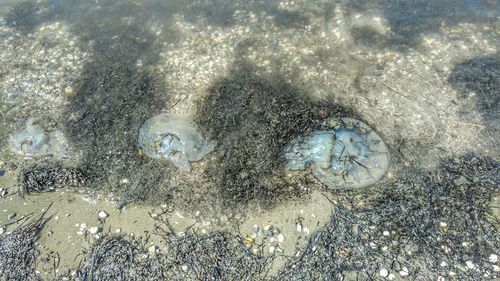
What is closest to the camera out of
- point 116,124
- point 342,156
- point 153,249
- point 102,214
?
point 153,249

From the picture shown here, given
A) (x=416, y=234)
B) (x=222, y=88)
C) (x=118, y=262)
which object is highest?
(x=222, y=88)

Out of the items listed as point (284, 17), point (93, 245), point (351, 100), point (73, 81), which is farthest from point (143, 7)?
point (93, 245)

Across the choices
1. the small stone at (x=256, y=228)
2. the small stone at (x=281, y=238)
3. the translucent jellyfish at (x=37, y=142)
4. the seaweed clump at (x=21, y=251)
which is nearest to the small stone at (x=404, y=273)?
the small stone at (x=281, y=238)

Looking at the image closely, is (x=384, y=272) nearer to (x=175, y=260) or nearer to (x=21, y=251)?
(x=175, y=260)

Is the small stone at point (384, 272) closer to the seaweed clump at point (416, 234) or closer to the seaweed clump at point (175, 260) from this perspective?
the seaweed clump at point (416, 234)

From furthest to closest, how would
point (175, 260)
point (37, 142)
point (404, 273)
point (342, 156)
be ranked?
point (37, 142) → point (342, 156) → point (175, 260) → point (404, 273)

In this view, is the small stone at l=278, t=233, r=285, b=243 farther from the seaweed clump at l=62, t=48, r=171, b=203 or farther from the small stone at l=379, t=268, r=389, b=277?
the seaweed clump at l=62, t=48, r=171, b=203

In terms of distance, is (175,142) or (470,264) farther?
(175,142)

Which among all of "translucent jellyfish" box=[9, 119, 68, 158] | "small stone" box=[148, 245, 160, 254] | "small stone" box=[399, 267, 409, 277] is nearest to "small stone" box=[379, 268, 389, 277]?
"small stone" box=[399, 267, 409, 277]

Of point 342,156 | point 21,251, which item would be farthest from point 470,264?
point 21,251
